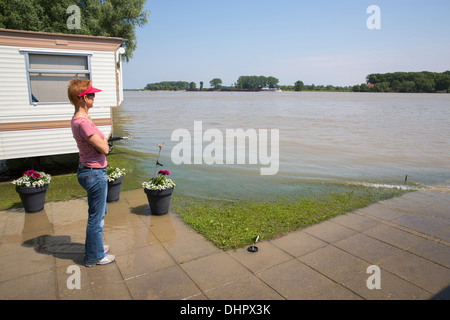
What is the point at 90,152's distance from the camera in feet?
12.0

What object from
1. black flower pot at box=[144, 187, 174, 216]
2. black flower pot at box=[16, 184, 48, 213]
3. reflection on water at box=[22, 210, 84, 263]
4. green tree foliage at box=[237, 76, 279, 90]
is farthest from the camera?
green tree foliage at box=[237, 76, 279, 90]

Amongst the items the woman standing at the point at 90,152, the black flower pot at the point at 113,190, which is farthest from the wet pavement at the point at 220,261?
the black flower pot at the point at 113,190

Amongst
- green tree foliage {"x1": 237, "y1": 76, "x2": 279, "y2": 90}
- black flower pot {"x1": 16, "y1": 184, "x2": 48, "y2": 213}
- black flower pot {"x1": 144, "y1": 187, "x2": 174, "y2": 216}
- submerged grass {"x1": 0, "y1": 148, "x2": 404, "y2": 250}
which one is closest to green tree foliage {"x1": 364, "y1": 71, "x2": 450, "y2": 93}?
green tree foliage {"x1": 237, "y1": 76, "x2": 279, "y2": 90}

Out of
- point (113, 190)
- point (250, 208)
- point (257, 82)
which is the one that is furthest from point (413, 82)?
point (113, 190)

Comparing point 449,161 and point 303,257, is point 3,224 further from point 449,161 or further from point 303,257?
point 449,161

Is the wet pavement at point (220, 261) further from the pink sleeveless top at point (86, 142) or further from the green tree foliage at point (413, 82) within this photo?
the green tree foliage at point (413, 82)

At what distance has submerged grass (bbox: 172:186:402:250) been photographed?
16.5ft

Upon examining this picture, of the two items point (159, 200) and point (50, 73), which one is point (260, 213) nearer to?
point (159, 200)

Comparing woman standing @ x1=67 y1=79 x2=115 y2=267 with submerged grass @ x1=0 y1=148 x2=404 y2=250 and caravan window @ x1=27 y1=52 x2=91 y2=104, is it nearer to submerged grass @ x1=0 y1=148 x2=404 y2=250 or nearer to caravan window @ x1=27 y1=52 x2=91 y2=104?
submerged grass @ x1=0 y1=148 x2=404 y2=250

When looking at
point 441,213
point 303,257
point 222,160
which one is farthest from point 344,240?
point 222,160

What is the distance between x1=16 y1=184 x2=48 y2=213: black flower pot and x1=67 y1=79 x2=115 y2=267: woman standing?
106 inches

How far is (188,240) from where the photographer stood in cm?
485

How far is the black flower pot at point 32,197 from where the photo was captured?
5843 millimetres

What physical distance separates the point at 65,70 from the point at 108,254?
6.42m
